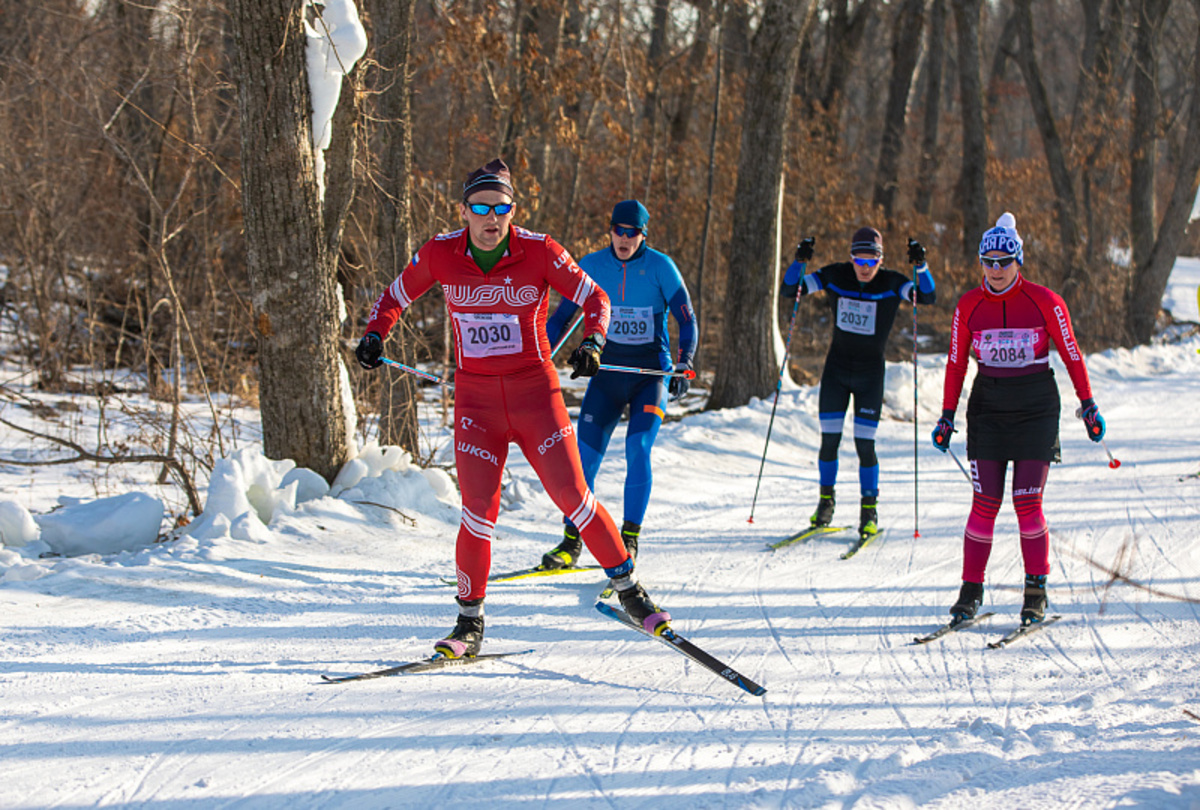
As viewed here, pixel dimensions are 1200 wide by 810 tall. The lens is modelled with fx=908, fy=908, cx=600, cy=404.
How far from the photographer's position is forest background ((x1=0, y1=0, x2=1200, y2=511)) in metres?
5.99

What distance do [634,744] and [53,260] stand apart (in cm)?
1013

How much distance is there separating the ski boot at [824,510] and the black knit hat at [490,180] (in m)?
3.50

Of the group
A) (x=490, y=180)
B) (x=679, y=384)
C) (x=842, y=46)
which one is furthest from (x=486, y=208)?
(x=842, y=46)

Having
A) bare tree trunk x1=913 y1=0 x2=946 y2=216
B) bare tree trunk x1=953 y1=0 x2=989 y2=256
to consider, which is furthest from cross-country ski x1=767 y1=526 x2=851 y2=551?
bare tree trunk x1=913 y1=0 x2=946 y2=216

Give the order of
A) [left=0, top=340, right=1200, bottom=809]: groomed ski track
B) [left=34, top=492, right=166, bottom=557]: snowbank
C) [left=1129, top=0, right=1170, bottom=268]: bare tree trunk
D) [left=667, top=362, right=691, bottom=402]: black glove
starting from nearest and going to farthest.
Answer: [left=0, top=340, right=1200, bottom=809]: groomed ski track < [left=34, top=492, right=166, bottom=557]: snowbank < [left=667, top=362, right=691, bottom=402]: black glove < [left=1129, top=0, right=1170, bottom=268]: bare tree trunk

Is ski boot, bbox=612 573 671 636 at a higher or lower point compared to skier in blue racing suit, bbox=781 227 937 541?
lower

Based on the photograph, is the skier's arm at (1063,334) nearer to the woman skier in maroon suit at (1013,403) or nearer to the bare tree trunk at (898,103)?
the woman skier in maroon suit at (1013,403)

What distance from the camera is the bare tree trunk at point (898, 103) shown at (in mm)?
21609

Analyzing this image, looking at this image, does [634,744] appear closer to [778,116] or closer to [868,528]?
[868,528]

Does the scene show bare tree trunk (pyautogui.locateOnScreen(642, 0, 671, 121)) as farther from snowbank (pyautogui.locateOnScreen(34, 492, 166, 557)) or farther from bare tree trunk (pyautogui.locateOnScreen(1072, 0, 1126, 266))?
snowbank (pyautogui.locateOnScreen(34, 492, 166, 557))

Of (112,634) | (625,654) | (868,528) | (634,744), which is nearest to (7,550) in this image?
(112,634)

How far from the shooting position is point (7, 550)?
4.79 m

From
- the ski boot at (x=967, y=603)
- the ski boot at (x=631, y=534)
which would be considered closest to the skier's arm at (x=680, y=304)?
the ski boot at (x=631, y=534)

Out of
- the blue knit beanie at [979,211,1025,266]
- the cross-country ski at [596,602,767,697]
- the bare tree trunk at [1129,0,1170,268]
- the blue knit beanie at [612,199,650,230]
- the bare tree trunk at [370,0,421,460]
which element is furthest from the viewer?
the bare tree trunk at [1129,0,1170,268]
